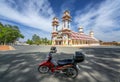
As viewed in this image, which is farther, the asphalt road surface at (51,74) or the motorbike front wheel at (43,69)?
the motorbike front wheel at (43,69)

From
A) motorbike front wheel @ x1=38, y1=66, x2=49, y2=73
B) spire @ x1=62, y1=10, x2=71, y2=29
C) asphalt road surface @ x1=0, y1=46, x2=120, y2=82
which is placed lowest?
asphalt road surface @ x1=0, y1=46, x2=120, y2=82

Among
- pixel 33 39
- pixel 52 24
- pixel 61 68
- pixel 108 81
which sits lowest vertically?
pixel 108 81

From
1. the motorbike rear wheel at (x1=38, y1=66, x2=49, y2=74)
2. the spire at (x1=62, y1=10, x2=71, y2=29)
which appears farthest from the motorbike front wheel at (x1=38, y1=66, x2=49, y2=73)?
the spire at (x1=62, y1=10, x2=71, y2=29)

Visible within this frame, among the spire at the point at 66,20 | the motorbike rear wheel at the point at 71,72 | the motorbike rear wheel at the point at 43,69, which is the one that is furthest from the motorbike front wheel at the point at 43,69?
the spire at the point at 66,20

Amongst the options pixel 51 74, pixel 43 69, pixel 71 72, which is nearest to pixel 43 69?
pixel 43 69

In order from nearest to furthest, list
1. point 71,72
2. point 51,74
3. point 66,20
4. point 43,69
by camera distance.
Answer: point 71,72
point 51,74
point 43,69
point 66,20

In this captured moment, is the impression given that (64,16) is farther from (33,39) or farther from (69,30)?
(33,39)

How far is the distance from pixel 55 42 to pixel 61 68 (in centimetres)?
6840

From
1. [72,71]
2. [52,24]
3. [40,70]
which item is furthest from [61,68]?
[52,24]

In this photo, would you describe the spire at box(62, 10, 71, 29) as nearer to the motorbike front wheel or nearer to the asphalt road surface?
the asphalt road surface

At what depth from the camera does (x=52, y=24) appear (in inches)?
3130

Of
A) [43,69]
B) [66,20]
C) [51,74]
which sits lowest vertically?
[51,74]

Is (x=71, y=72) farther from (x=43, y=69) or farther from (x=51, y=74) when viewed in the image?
(x=43, y=69)

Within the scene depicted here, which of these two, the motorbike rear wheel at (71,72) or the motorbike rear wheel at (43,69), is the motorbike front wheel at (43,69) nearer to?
the motorbike rear wheel at (43,69)
